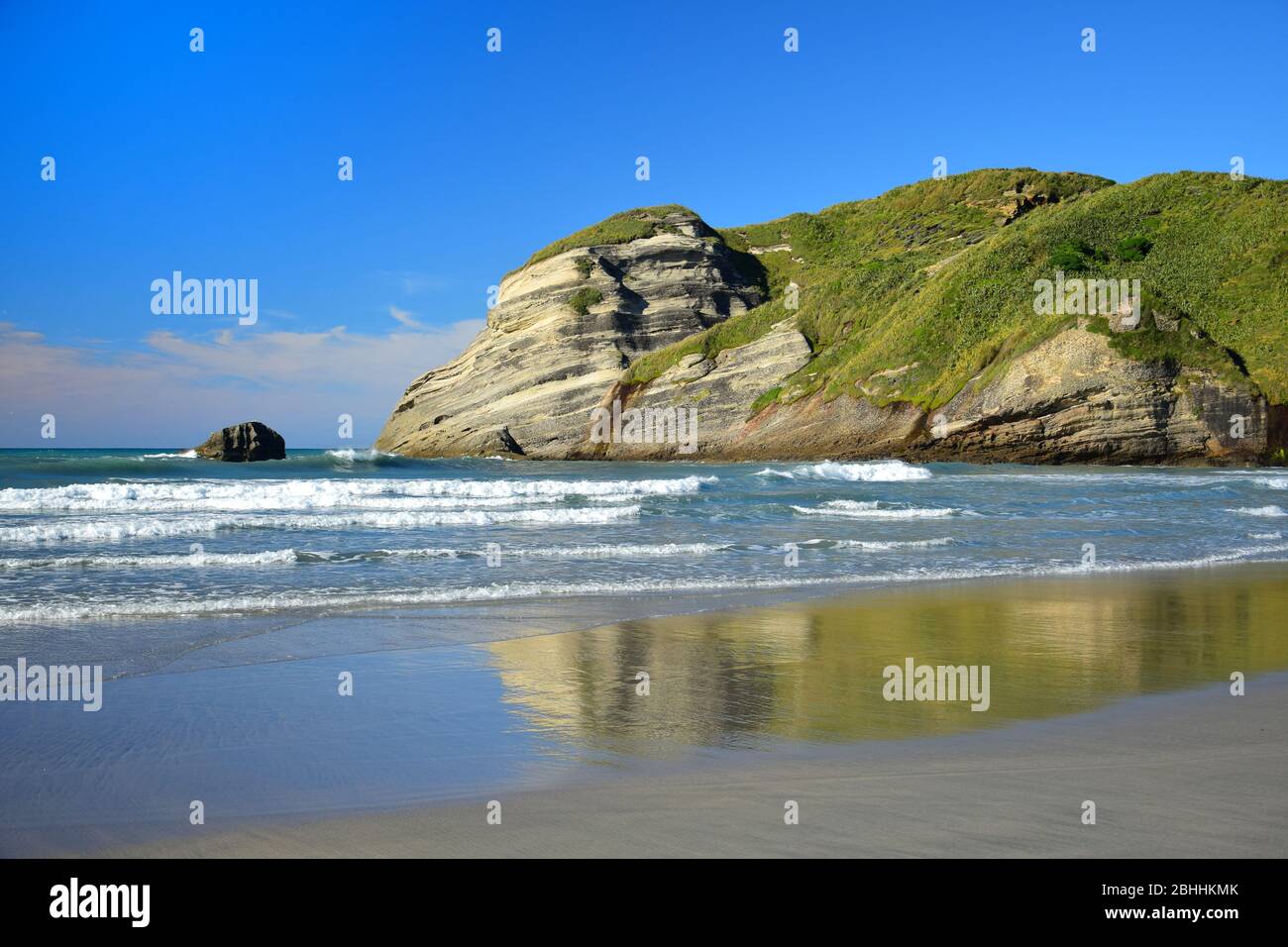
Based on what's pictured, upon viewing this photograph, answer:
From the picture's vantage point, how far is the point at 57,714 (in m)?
6.00

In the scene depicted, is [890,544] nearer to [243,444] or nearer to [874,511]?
[874,511]

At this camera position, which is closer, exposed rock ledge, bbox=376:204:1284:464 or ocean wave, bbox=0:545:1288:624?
ocean wave, bbox=0:545:1288:624

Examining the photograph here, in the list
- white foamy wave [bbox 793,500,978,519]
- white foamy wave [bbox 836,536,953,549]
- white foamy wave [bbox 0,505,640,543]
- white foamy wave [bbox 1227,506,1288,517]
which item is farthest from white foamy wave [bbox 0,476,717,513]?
white foamy wave [bbox 1227,506,1288,517]

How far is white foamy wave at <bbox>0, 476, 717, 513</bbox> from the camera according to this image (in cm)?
2408

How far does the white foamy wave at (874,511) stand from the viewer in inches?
833

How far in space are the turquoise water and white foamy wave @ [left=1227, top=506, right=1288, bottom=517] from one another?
169 mm

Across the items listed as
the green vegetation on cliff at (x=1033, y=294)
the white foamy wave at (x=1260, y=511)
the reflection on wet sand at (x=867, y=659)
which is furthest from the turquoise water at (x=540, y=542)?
the green vegetation on cliff at (x=1033, y=294)

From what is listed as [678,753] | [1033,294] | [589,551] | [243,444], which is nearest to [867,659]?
[678,753]

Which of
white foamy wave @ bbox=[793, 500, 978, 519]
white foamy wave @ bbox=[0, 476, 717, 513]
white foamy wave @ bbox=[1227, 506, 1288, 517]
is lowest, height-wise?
white foamy wave @ bbox=[1227, 506, 1288, 517]

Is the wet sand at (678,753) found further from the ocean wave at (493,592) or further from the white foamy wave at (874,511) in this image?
the white foamy wave at (874,511)

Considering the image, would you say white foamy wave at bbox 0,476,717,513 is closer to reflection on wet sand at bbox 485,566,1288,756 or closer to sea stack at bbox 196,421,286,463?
reflection on wet sand at bbox 485,566,1288,756
